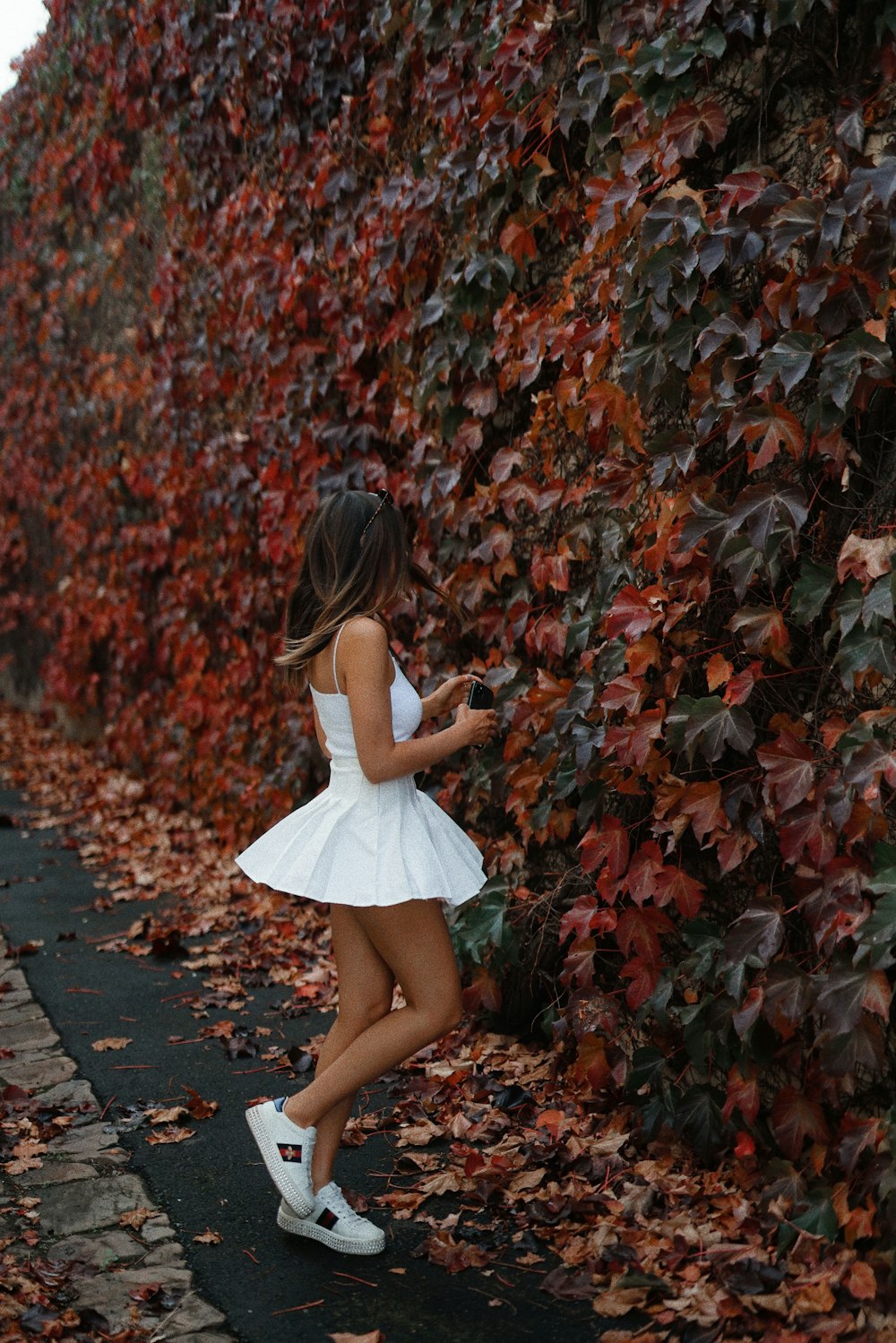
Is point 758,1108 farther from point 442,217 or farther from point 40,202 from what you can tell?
point 40,202

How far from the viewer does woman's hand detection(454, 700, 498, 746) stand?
313cm

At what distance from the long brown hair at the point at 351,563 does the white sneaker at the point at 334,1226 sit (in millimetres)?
1293

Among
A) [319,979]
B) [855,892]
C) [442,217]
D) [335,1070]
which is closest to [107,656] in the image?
[319,979]

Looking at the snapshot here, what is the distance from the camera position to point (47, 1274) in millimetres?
2965

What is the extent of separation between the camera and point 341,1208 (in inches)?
123

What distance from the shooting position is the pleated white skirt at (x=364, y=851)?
3.03m

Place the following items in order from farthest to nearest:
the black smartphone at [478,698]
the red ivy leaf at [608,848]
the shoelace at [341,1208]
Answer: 1. the red ivy leaf at [608,848]
2. the black smartphone at [478,698]
3. the shoelace at [341,1208]

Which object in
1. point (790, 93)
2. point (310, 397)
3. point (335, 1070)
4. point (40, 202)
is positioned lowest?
point (335, 1070)

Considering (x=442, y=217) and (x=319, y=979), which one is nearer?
(x=442, y=217)

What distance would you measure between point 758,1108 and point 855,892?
2.48 feet

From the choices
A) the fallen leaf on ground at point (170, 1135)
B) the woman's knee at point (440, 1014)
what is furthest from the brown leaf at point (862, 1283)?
the fallen leaf on ground at point (170, 1135)

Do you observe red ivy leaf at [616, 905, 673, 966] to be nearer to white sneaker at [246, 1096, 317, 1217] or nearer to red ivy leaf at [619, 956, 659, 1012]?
red ivy leaf at [619, 956, 659, 1012]

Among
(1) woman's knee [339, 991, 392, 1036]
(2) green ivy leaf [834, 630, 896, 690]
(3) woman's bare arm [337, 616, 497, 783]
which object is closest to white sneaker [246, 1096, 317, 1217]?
(1) woman's knee [339, 991, 392, 1036]

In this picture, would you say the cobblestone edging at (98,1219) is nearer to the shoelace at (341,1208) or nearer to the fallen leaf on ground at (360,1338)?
the fallen leaf on ground at (360,1338)
